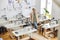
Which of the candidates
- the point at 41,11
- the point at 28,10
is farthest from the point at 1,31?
the point at 41,11

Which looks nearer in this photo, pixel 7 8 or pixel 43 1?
pixel 7 8

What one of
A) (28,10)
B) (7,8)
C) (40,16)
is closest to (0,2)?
(7,8)

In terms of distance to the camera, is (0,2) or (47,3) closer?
(0,2)

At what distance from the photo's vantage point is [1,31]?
5480 mm

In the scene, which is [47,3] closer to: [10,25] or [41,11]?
[41,11]

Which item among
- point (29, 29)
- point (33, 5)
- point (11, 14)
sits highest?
point (33, 5)

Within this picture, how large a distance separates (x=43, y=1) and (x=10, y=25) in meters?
2.20

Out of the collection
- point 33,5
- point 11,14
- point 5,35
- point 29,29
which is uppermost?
point 33,5

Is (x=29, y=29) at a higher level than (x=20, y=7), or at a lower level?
lower

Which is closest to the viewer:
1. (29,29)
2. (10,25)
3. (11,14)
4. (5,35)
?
(29,29)

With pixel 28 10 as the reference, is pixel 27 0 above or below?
above

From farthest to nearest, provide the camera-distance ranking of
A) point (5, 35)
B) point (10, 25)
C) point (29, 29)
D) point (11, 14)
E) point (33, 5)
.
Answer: point (33, 5) < point (11, 14) < point (5, 35) < point (10, 25) < point (29, 29)

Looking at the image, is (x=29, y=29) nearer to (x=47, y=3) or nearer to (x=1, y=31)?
(x=1, y=31)

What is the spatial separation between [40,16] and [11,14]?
1.39 metres
